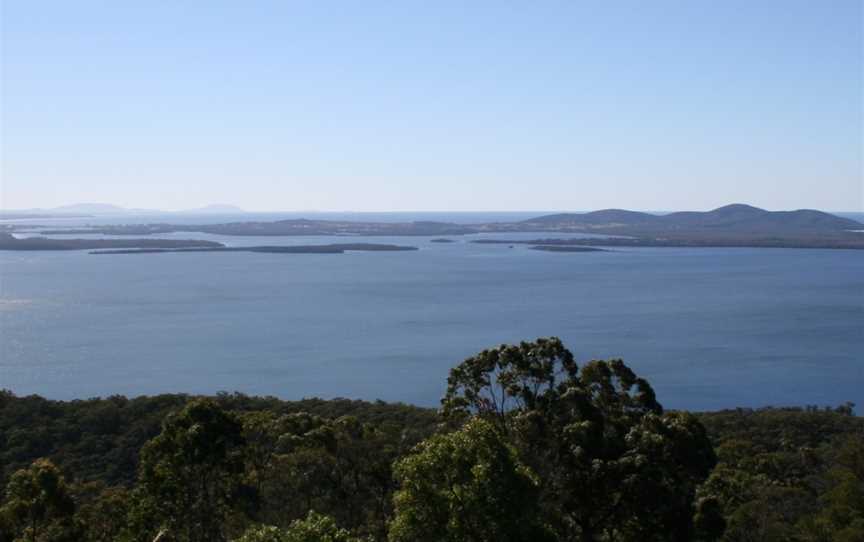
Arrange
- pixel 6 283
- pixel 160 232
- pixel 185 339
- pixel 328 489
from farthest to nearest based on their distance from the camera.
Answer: pixel 160 232, pixel 6 283, pixel 185 339, pixel 328 489

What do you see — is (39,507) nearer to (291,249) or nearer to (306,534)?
(306,534)

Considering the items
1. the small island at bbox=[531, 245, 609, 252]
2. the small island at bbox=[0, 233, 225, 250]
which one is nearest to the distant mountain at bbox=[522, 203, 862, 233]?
the small island at bbox=[531, 245, 609, 252]

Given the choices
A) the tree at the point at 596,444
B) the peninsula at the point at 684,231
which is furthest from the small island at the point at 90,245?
the tree at the point at 596,444

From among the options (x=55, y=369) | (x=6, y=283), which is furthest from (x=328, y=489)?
(x=6, y=283)

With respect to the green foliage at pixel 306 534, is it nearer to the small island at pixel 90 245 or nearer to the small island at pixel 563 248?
the small island at pixel 563 248

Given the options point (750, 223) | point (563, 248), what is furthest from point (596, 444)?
point (750, 223)

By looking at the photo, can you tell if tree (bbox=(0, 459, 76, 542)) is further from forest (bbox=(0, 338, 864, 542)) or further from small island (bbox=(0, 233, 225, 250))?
small island (bbox=(0, 233, 225, 250))

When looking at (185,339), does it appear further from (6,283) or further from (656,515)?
(656,515)
